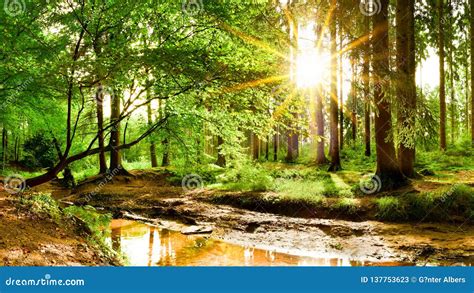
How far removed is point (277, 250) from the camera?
855 centimetres

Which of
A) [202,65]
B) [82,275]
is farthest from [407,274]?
[202,65]

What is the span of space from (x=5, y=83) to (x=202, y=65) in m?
4.81

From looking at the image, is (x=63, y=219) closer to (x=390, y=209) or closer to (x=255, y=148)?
(x=390, y=209)

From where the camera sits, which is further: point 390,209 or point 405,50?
point 405,50

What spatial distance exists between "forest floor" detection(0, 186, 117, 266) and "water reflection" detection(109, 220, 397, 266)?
1358mm

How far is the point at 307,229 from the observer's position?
32.4ft

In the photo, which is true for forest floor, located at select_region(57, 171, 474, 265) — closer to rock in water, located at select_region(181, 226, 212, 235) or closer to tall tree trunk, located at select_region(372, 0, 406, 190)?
rock in water, located at select_region(181, 226, 212, 235)

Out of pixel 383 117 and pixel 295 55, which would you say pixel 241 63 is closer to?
pixel 295 55

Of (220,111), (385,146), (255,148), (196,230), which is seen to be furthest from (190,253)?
(255,148)

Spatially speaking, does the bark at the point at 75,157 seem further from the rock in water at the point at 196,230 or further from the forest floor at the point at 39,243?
the rock in water at the point at 196,230

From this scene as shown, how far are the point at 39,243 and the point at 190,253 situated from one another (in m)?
3.41

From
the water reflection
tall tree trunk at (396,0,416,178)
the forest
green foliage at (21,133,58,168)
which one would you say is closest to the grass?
the forest

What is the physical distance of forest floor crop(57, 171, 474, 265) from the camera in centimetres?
770

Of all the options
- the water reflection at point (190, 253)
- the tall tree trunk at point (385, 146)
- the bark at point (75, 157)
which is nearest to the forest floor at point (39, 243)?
the bark at point (75, 157)
